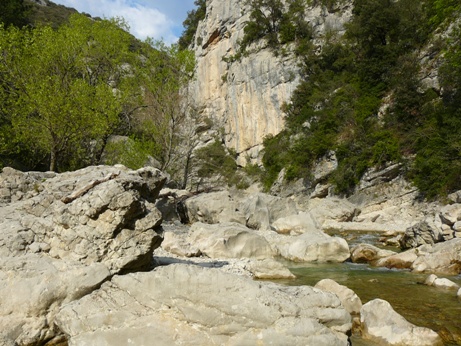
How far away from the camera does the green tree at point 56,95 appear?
17.2 m

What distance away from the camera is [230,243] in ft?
41.6

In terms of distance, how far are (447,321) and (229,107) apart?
160ft

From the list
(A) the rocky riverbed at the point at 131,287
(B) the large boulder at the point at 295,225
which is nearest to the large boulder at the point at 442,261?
(A) the rocky riverbed at the point at 131,287

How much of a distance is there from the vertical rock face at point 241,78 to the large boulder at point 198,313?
3787cm

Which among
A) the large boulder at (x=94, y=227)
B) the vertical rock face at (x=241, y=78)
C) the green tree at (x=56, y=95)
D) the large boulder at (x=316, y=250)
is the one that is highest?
the vertical rock face at (x=241, y=78)

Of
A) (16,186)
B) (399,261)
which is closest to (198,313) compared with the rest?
(16,186)

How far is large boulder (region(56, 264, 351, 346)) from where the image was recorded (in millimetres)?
4766

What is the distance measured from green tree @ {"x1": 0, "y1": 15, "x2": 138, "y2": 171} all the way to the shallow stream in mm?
12423

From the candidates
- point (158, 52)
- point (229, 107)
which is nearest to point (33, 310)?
point (158, 52)

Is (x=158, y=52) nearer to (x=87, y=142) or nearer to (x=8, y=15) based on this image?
(x=87, y=142)

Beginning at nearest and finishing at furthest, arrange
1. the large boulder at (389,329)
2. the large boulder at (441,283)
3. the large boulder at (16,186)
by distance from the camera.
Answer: the large boulder at (389,329)
the large boulder at (441,283)
the large boulder at (16,186)

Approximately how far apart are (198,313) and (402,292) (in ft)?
19.0

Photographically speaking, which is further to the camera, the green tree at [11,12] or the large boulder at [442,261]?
the green tree at [11,12]

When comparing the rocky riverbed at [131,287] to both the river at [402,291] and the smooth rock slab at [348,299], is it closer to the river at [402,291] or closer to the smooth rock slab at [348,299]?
the smooth rock slab at [348,299]
